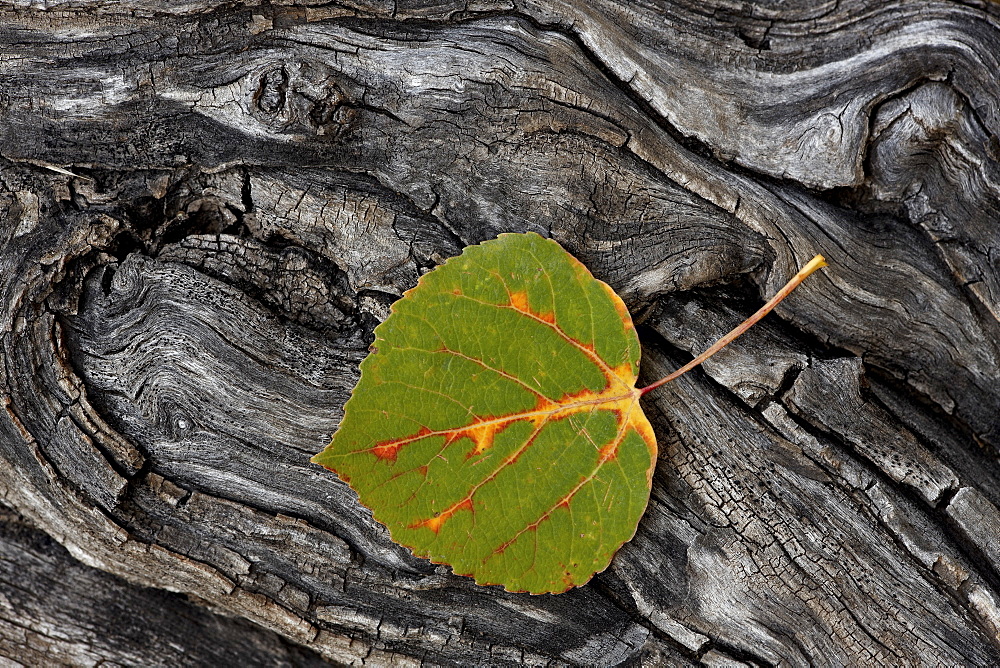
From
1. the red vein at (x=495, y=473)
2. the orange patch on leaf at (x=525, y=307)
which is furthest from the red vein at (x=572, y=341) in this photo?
the red vein at (x=495, y=473)

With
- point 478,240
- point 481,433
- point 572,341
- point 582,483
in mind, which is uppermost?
point 478,240

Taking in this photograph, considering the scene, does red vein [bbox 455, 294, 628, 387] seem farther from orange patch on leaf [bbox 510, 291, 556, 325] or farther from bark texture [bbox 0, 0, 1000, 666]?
bark texture [bbox 0, 0, 1000, 666]

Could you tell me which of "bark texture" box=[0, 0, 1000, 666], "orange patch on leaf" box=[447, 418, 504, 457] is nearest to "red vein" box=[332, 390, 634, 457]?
"orange patch on leaf" box=[447, 418, 504, 457]

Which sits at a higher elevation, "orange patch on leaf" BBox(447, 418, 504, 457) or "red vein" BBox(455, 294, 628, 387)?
"red vein" BBox(455, 294, 628, 387)

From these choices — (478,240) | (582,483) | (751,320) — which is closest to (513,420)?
(582,483)

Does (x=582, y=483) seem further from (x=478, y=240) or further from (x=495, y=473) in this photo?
(x=478, y=240)

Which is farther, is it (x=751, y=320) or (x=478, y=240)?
(x=478, y=240)

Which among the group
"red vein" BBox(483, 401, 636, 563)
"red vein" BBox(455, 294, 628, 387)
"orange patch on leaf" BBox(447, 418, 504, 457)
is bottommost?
"red vein" BBox(483, 401, 636, 563)

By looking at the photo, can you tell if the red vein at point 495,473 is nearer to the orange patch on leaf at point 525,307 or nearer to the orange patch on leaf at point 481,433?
the orange patch on leaf at point 481,433
